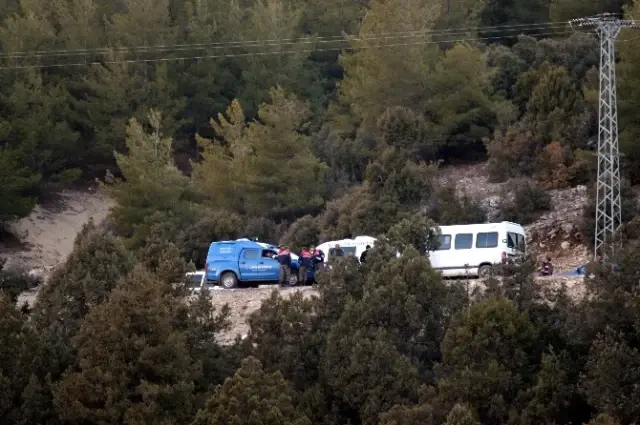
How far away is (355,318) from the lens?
27203 millimetres

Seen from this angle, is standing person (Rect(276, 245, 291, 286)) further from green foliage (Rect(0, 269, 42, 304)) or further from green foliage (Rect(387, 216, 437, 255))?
green foliage (Rect(0, 269, 42, 304))

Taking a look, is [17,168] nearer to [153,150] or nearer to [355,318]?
[153,150]

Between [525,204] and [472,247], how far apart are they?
24.7 feet

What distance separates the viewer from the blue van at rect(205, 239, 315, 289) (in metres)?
35.0

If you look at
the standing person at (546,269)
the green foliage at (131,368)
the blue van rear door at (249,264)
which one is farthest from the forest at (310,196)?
the standing person at (546,269)

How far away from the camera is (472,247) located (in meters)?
33.6

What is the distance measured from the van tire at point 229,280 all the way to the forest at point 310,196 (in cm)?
241

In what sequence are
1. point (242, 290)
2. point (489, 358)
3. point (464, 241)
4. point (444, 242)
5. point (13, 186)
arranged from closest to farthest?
point (489, 358), point (242, 290), point (464, 241), point (444, 242), point (13, 186)

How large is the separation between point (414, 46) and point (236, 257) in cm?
1966

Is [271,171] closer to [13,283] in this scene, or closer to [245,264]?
[245,264]

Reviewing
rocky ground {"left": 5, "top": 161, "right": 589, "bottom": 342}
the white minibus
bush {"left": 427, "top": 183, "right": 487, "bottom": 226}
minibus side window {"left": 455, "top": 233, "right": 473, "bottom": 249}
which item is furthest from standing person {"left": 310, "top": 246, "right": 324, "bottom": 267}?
bush {"left": 427, "top": 183, "right": 487, "bottom": 226}

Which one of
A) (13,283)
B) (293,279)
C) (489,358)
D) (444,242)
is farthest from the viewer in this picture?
Answer: (293,279)

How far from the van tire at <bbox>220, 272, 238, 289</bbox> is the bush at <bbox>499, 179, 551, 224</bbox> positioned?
1012 centimetres

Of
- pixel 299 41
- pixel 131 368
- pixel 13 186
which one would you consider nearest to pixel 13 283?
pixel 131 368
